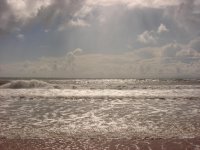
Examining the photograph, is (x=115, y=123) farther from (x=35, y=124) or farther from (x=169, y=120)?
(x=35, y=124)

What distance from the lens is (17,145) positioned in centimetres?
897

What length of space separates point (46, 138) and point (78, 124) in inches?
120

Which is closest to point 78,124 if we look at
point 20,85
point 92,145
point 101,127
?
point 101,127

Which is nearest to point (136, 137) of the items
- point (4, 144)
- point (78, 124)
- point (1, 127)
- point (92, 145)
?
point (92, 145)

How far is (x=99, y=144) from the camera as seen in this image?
905 centimetres

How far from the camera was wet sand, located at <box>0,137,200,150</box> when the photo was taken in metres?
8.60

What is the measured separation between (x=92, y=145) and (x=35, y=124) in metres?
4.81

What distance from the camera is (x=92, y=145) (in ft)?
29.3

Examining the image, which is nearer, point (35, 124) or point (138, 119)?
point (35, 124)

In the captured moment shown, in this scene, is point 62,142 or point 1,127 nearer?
point 62,142

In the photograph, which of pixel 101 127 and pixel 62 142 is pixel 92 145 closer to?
pixel 62 142

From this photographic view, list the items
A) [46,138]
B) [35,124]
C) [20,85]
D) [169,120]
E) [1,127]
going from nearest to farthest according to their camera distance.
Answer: [46,138], [1,127], [35,124], [169,120], [20,85]

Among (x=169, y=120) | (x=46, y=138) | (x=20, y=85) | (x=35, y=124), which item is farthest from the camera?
(x=20, y=85)

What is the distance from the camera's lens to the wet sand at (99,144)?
8.60m
